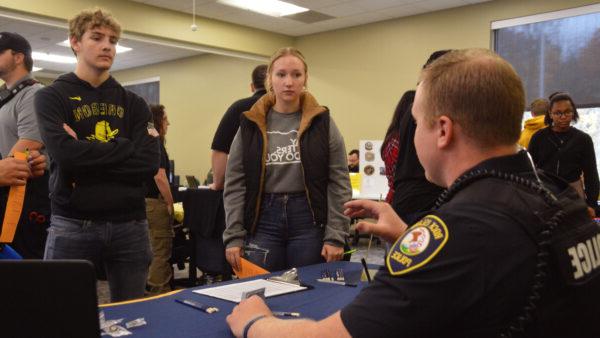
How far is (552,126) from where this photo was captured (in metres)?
4.43

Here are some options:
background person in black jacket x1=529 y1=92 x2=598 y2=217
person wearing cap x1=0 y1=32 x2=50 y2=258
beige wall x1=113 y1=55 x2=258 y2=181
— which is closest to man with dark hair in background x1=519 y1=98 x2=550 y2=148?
background person in black jacket x1=529 y1=92 x2=598 y2=217

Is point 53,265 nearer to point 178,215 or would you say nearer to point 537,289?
point 537,289

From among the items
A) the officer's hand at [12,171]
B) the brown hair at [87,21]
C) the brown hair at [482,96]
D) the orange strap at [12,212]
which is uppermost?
the brown hair at [87,21]

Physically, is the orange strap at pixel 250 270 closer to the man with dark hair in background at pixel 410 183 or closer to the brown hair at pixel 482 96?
the man with dark hair in background at pixel 410 183

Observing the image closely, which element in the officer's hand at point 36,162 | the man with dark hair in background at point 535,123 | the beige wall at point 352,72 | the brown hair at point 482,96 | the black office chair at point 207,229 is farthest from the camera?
the beige wall at point 352,72

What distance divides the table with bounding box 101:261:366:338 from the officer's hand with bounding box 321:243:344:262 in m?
0.57

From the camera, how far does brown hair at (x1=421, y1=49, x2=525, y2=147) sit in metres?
0.91

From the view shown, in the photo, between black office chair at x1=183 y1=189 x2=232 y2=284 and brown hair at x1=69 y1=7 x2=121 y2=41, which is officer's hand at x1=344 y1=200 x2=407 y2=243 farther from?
black office chair at x1=183 y1=189 x2=232 y2=284

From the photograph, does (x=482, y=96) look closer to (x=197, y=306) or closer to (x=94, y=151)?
(x=197, y=306)

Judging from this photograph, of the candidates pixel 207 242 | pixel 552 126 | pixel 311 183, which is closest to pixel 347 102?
→ pixel 552 126

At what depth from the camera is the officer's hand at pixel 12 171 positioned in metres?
1.97

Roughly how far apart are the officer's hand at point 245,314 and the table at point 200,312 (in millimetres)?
36

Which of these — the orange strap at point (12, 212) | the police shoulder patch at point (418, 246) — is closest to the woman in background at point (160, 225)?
the orange strap at point (12, 212)

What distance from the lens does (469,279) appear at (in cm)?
79
